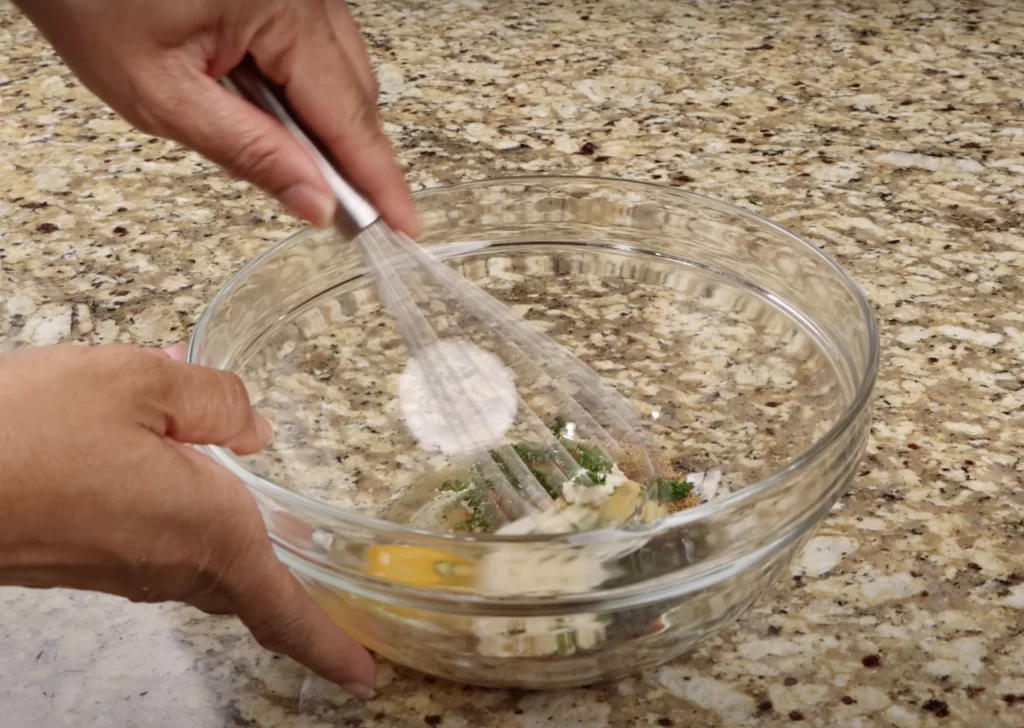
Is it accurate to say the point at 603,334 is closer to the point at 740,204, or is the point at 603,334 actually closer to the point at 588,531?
the point at 740,204

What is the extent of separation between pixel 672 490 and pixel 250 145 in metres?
0.39

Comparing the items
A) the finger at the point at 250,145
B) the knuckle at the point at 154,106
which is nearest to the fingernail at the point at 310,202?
the finger at the point at 250,145

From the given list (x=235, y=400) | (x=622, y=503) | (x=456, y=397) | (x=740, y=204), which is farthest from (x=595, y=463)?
(x=740, y=204)

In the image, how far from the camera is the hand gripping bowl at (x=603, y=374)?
0.60 meters

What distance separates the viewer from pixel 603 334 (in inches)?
39.8

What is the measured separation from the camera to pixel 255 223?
1.26 meters

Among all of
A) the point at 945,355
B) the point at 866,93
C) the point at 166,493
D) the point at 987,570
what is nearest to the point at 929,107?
the point at 866,93

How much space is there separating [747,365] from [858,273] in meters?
0.28

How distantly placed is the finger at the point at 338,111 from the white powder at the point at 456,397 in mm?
158

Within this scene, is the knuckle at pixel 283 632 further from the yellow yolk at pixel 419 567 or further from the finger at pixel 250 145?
the finger at pixel 250 145

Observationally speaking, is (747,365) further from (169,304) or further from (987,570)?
(169,304)

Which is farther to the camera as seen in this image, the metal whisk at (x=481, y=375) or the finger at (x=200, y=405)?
the metal whisk at (x=481, y=375)

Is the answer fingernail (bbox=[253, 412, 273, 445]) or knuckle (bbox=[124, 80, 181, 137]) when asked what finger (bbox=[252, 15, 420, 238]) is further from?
fingernail (bbox=[253, 412, 273, 445])

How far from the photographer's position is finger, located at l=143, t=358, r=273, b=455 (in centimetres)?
63
